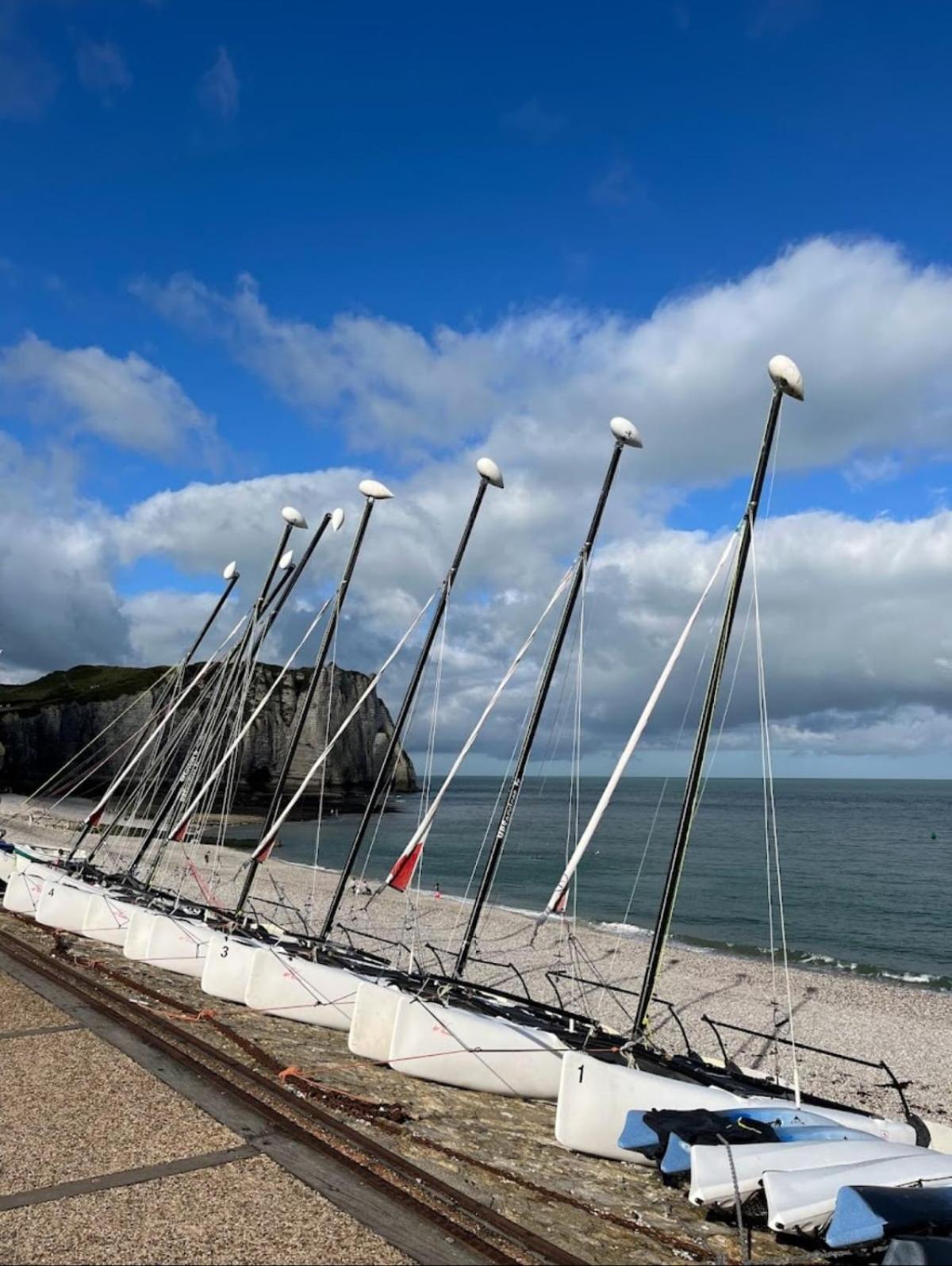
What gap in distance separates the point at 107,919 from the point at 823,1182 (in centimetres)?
1924

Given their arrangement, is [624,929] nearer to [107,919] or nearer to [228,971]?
[107,919]

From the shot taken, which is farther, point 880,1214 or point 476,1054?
point 476,1054

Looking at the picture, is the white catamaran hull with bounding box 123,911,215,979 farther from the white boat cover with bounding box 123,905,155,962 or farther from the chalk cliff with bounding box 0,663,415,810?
the chalk cliff with bounding box 0,663,415,810

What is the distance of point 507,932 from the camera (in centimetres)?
3659

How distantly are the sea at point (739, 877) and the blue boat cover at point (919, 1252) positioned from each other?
25.8ft

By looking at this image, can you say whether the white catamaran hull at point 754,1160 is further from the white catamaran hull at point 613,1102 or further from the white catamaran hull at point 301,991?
the white catamaran hull at point 301,991

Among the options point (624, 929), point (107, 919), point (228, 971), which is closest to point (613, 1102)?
point (228, 971)

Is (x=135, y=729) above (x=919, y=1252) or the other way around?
above

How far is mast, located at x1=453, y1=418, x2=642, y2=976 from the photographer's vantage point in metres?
18.4

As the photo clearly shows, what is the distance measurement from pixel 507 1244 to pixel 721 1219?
3284mm

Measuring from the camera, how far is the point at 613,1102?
12.4 metres

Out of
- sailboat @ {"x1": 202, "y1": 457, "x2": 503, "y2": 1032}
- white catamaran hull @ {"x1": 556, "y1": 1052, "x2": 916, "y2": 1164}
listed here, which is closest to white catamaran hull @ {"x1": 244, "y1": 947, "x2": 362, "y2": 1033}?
sailboat @ {"x1": 202, "y1": 457, "x2": 503, "y2": 1032}

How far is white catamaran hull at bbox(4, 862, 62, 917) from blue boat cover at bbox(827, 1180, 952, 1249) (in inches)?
896

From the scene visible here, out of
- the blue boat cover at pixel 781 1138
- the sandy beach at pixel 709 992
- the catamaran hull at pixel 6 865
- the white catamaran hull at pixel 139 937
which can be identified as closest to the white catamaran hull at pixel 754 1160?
the blue boat cover at pixel 781 1138
